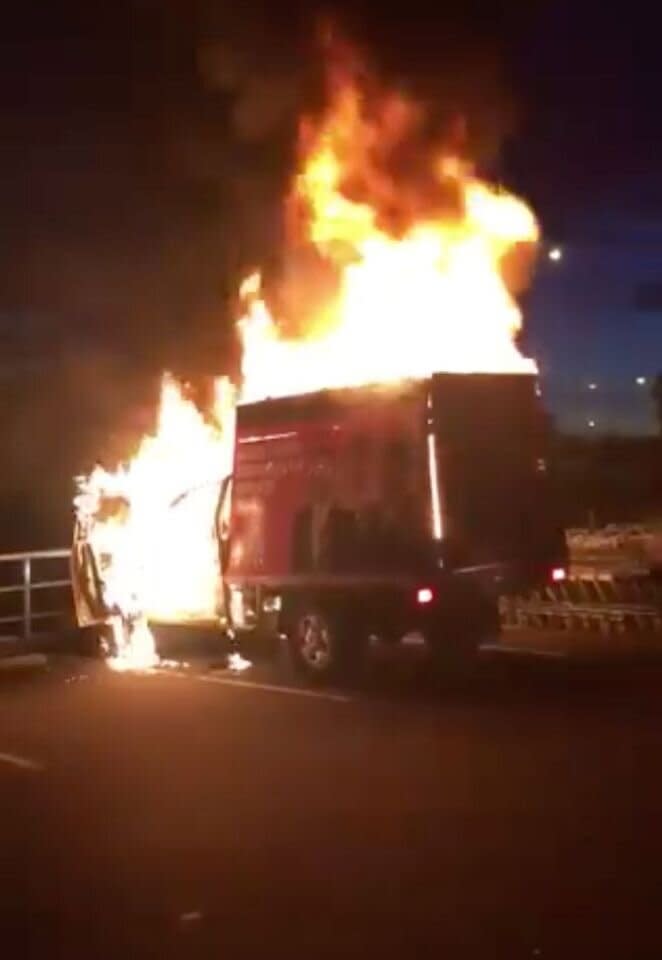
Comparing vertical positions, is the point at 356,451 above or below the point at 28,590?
above

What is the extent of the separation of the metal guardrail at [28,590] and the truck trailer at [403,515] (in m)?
5.21

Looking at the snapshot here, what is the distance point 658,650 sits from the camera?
1827cm

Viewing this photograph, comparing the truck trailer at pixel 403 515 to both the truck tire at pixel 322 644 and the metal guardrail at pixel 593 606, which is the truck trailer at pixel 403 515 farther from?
the metal guardrail at pixel 593 606

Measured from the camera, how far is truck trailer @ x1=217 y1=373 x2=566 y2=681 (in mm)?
15930

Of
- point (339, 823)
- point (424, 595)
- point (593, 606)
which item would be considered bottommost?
point (339, 823)

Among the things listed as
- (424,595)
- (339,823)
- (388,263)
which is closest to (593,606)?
(388,263)

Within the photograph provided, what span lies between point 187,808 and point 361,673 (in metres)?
6.22

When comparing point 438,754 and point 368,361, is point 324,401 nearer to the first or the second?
point 368,361

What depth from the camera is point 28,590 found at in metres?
21.7

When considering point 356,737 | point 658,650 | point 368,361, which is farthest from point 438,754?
point 368,361

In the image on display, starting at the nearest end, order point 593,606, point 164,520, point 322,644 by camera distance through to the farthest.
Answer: point 322,644, point 164,520, point 593,606

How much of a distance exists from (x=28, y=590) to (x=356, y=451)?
6.82 meters

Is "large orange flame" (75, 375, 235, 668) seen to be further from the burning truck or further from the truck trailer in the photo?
the truck trailer

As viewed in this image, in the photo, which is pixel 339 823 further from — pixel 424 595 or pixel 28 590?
pixel 28 590
